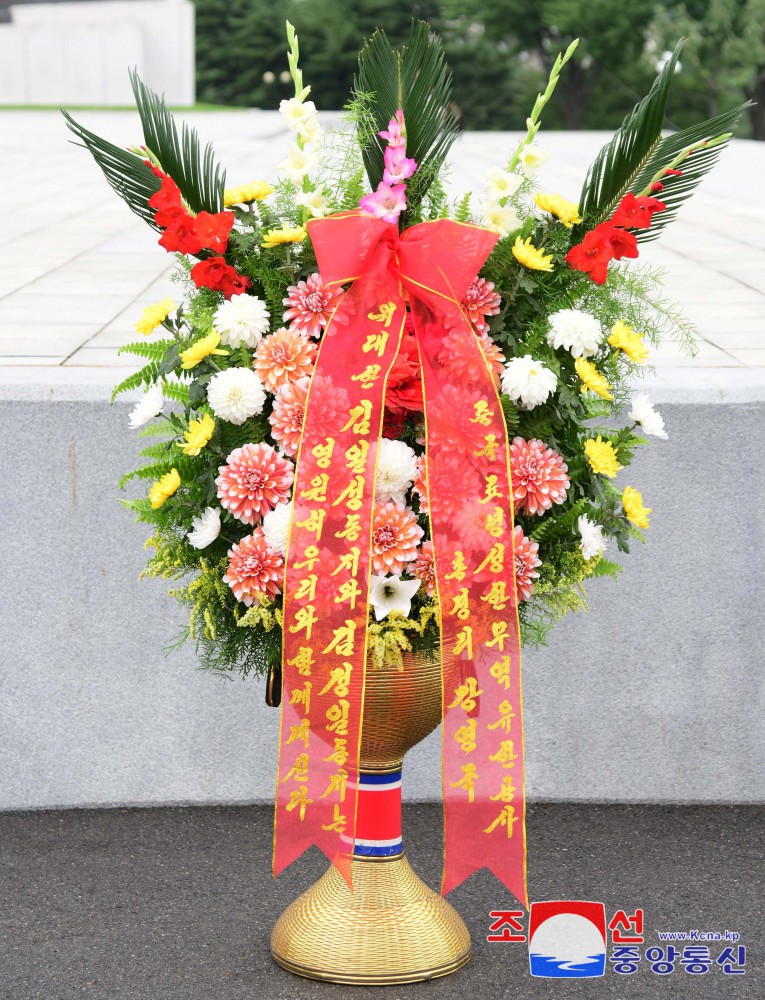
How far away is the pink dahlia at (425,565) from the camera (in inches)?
109

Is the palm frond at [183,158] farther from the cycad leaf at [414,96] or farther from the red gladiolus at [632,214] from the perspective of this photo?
the red gladiolus at [632,214]

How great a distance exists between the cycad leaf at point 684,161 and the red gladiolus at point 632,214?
0.12 meters

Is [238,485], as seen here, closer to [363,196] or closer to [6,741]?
[363,196]

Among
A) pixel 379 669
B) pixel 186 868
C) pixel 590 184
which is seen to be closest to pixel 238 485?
pixel 379 669

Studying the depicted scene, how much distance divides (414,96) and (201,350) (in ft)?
2.33

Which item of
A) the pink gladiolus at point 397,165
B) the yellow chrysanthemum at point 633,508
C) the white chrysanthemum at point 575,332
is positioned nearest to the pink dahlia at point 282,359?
the pink gladiolus at point 397,165

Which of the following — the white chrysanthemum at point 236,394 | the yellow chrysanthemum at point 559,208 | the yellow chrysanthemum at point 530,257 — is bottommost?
the white chrysanthemum at point 236,394

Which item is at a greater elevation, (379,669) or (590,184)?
(590,184)

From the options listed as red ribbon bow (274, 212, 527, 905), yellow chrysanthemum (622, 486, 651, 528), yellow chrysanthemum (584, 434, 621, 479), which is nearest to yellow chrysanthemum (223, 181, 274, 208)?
red ribbon bow (274, 212, 527, 905)

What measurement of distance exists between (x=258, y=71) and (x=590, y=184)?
4158 cm

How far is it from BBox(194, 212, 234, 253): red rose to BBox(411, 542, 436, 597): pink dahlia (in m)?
0.75

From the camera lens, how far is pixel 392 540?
2.74 meters

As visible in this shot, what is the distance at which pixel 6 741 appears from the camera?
13.6 ft

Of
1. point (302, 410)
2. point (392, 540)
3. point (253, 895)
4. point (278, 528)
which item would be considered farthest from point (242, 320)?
point (253, 895)
